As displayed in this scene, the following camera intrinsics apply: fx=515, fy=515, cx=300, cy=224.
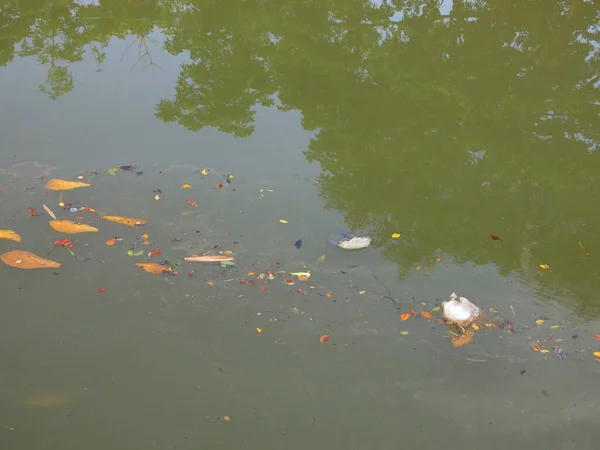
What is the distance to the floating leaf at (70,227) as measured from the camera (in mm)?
3404

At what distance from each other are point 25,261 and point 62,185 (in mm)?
806

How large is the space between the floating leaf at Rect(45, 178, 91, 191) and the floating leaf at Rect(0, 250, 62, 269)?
2.24 ft

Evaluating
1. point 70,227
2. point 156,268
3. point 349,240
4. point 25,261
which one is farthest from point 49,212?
point 349,240

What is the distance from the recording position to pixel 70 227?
11.2ft

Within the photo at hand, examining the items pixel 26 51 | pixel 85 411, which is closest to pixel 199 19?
pixel 26 51

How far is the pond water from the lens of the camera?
2594mm

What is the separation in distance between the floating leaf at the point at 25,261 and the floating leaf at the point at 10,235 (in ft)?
0.38

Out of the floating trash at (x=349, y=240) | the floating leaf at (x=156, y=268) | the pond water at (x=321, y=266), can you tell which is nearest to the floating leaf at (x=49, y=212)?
the pond water at (x=321, y=266)

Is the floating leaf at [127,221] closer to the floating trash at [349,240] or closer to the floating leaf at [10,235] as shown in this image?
the floating leaf at [10,235]

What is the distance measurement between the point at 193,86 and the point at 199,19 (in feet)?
5.42

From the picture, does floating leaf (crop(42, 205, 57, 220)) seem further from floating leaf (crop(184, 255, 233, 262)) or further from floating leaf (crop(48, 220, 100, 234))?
floating leaf (crop(184, 255, 233, 262))

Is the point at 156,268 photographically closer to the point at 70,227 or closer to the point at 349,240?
the point at 70,227

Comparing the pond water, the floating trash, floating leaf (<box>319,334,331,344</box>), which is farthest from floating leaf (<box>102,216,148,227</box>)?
floating leaf (<box>319,334,331,344</box>)

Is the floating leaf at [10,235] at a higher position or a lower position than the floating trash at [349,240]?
lower
